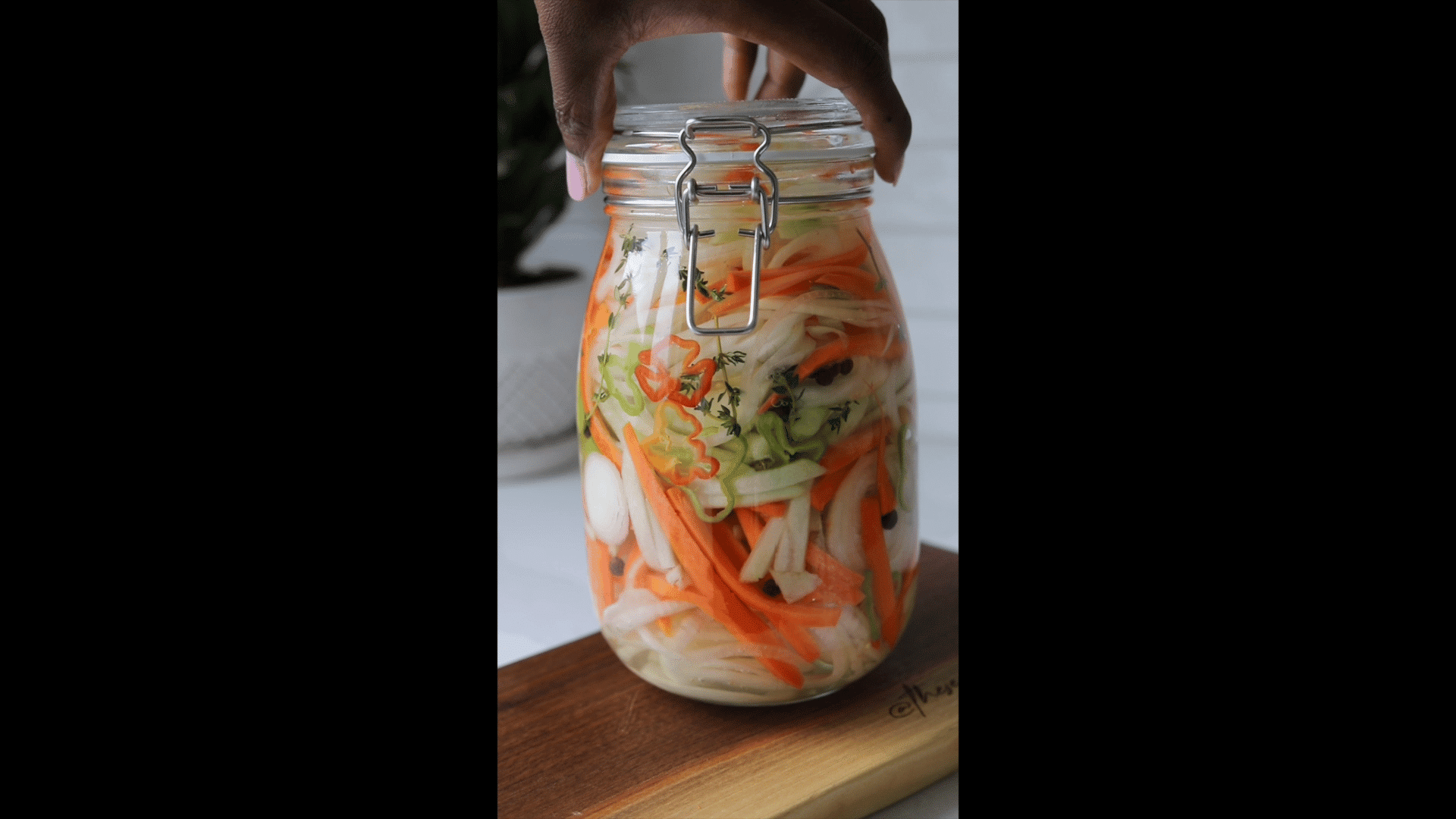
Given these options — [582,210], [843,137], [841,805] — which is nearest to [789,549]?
[841,805]

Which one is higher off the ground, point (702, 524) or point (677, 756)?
point (702, 524)

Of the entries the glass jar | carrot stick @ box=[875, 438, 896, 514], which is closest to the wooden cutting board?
the glass jar

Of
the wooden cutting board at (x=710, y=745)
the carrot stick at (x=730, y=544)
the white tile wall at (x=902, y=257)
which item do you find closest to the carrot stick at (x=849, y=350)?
the carrot stick at (x=730, y=544)

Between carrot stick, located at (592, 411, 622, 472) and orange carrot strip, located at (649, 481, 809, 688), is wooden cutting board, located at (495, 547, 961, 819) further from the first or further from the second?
carrot stick, located at (592, 411, 622, 472)

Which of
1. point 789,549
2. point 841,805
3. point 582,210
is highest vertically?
point 582,210

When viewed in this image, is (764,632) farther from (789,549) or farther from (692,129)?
(692,129)

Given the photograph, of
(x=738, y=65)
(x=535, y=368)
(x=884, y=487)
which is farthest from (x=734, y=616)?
(x=535, y=368)

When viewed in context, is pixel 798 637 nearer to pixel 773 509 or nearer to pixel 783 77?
pixel 773 509
